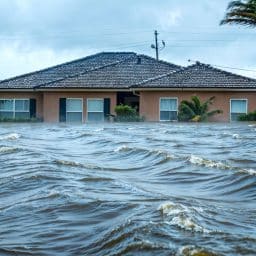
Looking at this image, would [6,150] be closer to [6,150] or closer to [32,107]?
[6,150]

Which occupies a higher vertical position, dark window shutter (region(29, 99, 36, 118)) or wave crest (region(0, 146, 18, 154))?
dark window shutter (region(29, 99, 36, 118))

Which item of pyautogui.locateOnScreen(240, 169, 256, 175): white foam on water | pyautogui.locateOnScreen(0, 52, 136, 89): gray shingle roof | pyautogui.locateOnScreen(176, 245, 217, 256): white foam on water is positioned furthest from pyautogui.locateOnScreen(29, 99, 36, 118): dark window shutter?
pyautogui.locateOnScreen(176, 245, 217, 256): white foam on water

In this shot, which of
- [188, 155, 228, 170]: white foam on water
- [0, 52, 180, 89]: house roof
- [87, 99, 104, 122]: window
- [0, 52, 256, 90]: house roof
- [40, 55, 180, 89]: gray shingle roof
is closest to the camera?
[188, 155, 228, 170]: white foam on water

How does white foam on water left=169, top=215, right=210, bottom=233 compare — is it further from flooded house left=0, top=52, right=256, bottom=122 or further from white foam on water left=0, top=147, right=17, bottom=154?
flooded house left=0, top=52, right=256, bottom=122

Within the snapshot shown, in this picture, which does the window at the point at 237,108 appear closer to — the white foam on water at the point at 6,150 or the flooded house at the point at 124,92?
the flooded house at the point at 124,92

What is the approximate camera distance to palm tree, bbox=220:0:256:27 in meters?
34.1

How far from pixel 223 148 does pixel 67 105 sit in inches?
994

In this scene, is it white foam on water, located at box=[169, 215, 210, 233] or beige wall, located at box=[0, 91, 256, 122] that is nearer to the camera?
white foam on water, located at box=[169, 215, 210, 233]

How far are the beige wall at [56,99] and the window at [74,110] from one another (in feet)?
0.72

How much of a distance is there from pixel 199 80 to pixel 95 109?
575 centimetres

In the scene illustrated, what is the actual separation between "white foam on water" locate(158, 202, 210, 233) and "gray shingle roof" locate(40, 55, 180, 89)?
107 ft

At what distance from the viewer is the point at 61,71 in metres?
46.2

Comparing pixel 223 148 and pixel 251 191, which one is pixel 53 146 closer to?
pixel 223 148

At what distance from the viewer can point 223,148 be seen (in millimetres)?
16031
